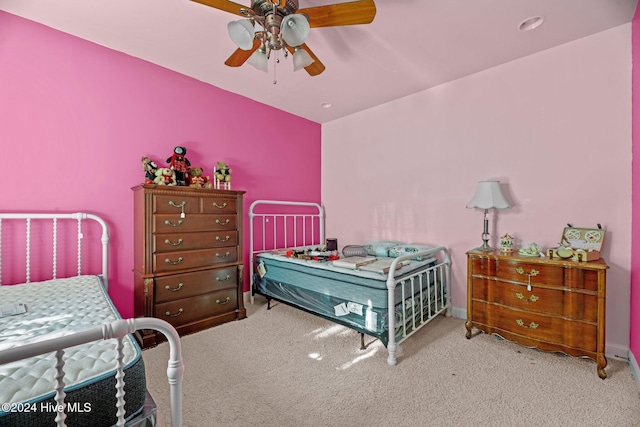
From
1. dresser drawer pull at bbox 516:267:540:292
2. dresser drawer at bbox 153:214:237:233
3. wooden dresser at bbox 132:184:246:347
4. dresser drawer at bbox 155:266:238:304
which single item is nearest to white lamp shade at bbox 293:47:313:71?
wooden dresser at bbox 132:184:246:347

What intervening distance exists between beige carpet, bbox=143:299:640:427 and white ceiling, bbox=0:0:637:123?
8.25ft

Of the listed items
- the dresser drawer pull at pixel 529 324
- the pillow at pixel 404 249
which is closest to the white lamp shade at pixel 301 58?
the pillow at pixel 404 249

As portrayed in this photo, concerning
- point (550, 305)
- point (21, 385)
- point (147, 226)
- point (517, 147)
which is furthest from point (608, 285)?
point (147, 226)

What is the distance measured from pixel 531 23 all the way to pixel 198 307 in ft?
11.9

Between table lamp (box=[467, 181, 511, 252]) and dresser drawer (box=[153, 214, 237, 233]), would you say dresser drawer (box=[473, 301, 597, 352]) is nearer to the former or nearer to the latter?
table lamp (box=[467, 181, 511, 252])

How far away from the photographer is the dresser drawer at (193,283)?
2394 mm

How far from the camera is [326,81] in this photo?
2.98m

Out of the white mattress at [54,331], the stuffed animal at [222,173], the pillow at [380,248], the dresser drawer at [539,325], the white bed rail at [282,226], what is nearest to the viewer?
the white mattress at [54,331]

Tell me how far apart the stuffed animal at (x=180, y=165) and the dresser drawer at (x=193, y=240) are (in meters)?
0.51

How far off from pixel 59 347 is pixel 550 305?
8.93ft

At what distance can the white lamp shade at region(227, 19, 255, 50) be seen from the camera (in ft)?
5.05

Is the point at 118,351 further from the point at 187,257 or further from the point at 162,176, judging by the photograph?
the point at 162,176

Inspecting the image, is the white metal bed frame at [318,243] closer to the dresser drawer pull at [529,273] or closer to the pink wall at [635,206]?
the dresser drawer pull at [529,273]

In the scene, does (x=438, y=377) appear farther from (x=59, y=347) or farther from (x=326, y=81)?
(x=326, y=81)
